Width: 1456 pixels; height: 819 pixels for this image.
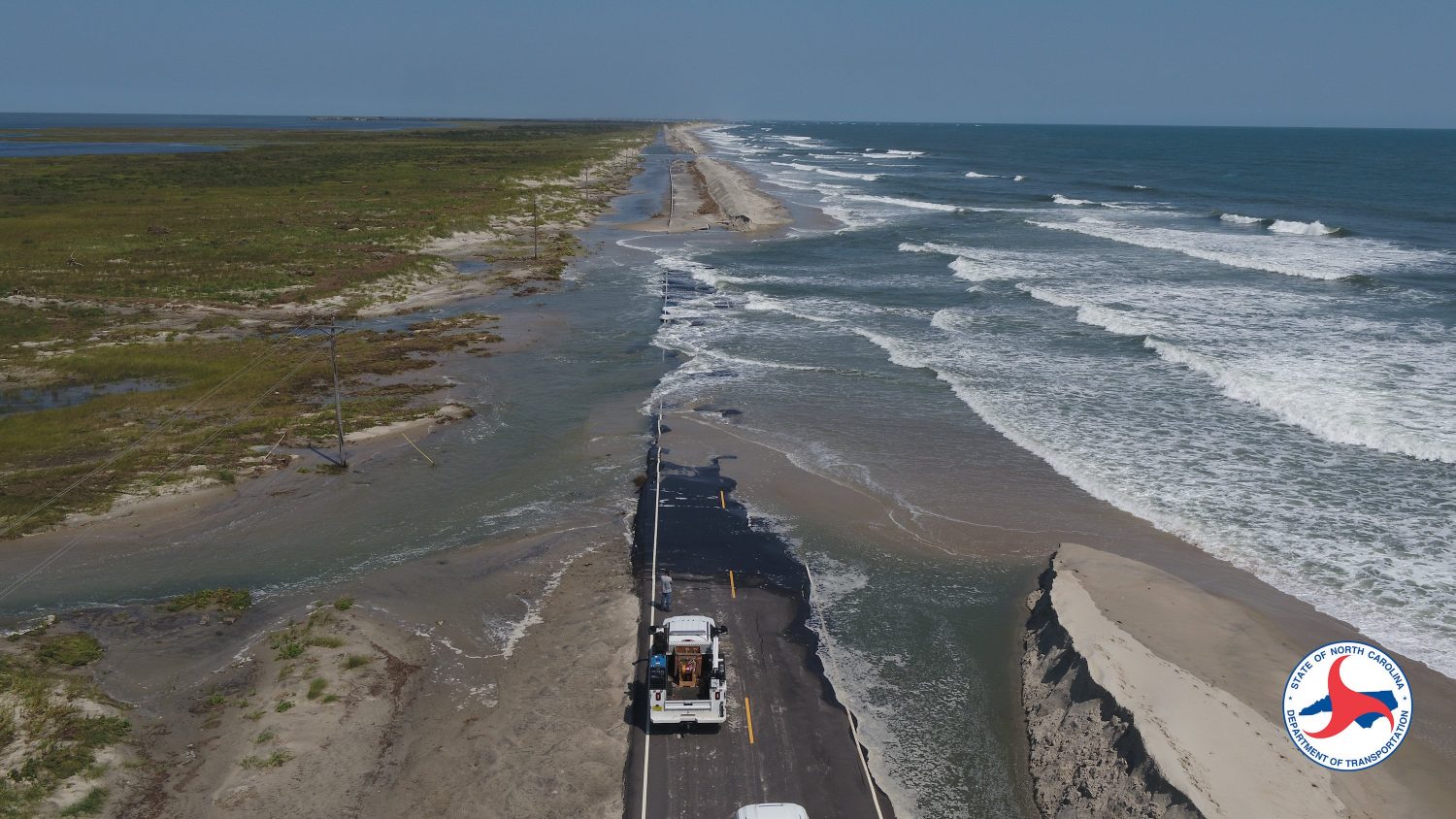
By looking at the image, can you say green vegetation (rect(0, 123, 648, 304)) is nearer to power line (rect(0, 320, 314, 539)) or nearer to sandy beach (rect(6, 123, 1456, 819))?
power line (rect(0, 320, 314, 539))

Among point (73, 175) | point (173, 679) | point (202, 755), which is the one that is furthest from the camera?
point (73, 175)

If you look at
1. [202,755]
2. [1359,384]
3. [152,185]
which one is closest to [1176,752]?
[202,755]

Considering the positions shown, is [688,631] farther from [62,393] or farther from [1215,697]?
[62,393]

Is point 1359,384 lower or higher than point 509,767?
higher

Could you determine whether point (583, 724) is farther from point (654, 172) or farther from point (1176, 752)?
point (654, 172)

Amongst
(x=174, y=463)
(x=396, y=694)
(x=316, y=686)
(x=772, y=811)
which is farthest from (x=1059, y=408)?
(x=174, y=463)

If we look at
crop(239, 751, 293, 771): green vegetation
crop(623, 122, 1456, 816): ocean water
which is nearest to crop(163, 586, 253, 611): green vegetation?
crop(239, 751, 293, 771): green vegetation
